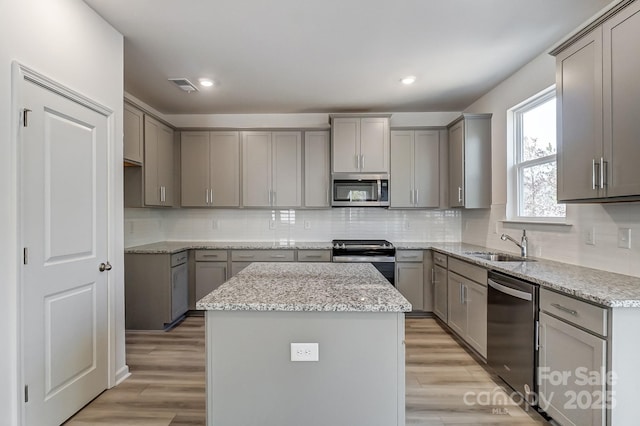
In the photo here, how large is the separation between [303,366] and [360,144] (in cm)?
312

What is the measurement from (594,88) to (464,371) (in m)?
2.21

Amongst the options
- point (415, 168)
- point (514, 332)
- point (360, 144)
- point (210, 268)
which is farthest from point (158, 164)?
point (514, 332)

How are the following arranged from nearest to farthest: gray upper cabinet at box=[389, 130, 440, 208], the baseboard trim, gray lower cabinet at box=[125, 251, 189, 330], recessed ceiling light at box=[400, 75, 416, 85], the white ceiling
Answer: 1. the white ceiling
2. the baseboard trim
3. recessed ceiling light at box=[400, 75, 416, 85]
4. gray lower cabinet at box=[125, 251, 189, 330]
5. gray upper cabinet at box=[389, 130, 440, 208]

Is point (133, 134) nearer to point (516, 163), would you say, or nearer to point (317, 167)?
point (317, 167)

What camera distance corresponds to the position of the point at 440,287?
12.0 feet

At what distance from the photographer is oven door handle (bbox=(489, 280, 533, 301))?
2023mm

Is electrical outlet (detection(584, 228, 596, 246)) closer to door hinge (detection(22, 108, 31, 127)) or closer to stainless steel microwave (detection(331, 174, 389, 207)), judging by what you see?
stainless steel microwave (detection(331, 174, 389, 207))

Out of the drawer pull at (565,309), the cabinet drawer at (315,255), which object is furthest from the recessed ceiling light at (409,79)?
the drawer pull at (565,309)

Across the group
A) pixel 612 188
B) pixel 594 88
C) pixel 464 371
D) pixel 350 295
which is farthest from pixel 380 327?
pixel 594 88

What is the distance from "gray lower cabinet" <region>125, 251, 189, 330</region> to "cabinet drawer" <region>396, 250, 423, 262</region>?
2690mm

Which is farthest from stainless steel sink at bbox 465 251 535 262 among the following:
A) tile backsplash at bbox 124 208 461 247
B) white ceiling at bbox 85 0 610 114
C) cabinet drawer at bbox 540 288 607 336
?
white ceiling at bbox 85 0 610 114

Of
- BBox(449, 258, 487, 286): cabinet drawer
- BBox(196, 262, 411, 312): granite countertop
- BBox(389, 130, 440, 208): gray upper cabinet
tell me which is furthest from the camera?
BBox(389, 130, 440, 208): gray upper cabinet

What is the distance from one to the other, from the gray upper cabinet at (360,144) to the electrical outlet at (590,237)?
2162mm

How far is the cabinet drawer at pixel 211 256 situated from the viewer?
3.96 m
